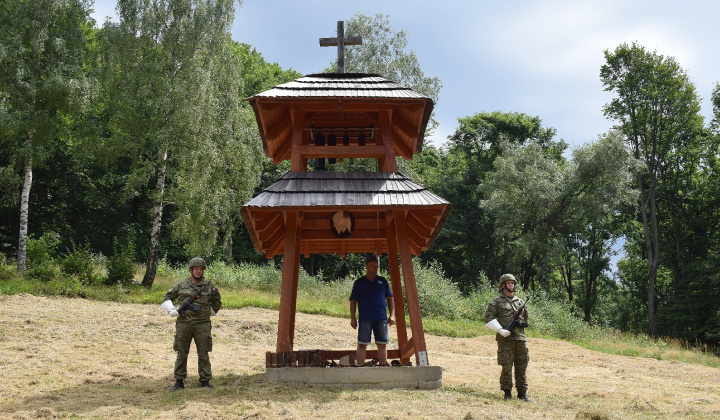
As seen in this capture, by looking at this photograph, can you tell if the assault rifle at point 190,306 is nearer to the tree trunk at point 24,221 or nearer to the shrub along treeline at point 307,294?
the shrub along treeline at point 307,294

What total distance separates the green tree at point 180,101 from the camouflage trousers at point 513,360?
51.4ft

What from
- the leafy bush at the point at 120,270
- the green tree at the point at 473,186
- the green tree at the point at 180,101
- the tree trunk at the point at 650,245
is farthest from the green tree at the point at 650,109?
the leafy bush at the point at 120,270

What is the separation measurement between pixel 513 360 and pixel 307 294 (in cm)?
1693

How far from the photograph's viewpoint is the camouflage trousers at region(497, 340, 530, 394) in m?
8.41

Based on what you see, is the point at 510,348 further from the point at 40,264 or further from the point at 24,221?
the point at 24,221

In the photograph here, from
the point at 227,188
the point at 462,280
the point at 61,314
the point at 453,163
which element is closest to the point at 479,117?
the point at 453,163

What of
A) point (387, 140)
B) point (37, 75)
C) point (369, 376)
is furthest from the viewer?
point (37, 75)

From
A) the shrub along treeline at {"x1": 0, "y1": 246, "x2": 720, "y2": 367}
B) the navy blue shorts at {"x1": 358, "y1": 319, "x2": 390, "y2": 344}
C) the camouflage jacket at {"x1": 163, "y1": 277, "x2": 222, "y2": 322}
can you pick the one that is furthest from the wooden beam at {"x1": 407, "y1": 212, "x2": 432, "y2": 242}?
the shrub along treeline at {"x1": 0, "y1": 246, "x2": 720, "y2": 367}

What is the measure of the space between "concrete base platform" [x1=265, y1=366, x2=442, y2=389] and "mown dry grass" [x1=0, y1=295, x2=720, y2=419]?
0.85 feet

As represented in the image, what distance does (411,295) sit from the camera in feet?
29.9

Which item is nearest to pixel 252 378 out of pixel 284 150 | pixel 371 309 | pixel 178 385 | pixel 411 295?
pixel 178 385

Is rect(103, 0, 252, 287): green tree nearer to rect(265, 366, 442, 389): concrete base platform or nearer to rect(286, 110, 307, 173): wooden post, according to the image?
rect(286, 110, 307, 173): wooden post

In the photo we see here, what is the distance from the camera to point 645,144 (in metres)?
36.7

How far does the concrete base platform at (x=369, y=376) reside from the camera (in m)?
8.65
